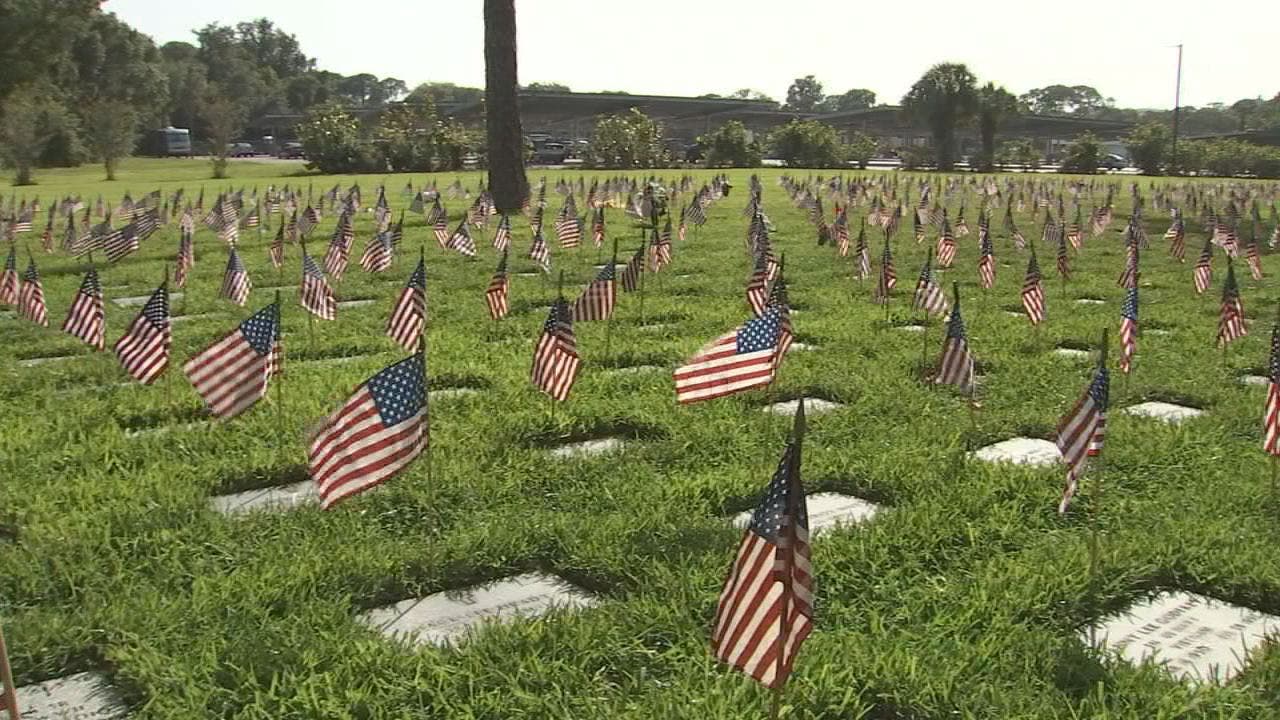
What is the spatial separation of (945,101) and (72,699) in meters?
57.5

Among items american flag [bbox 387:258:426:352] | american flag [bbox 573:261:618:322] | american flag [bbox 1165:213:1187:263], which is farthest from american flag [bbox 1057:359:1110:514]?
american flag [bbox 1165:213:1187:263]

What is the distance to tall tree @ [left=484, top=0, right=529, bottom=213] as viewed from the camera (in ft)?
56.3

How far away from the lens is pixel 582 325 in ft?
24.5

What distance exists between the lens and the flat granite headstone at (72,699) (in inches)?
99.3

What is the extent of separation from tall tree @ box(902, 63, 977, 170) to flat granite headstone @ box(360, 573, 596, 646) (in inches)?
2161

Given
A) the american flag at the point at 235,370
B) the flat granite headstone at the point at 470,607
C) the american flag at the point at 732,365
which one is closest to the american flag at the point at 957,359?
the american flag at the point at 732,365

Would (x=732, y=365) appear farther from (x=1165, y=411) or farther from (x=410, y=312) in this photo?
(x=1165, y=411)

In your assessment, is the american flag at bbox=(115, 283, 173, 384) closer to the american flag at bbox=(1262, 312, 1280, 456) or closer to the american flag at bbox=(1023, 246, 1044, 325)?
the american flag at bbox=(1262, 312, 1280, 456)

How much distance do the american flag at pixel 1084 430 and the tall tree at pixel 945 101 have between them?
5427cm

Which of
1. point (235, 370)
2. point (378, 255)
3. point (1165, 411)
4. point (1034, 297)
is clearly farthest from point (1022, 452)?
point (378, 255)

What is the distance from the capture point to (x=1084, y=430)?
327cm

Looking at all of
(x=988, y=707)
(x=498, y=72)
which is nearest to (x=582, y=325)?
(x=988, y=707)

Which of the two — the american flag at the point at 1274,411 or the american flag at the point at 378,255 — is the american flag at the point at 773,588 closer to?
the american flag at the point at 1274,411

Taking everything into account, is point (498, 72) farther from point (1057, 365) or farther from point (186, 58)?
point (186, 58)
